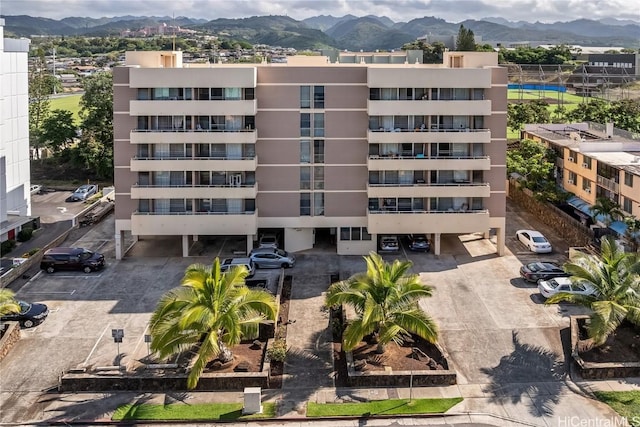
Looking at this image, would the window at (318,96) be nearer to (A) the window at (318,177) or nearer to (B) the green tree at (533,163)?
(A) the window at (318,177)

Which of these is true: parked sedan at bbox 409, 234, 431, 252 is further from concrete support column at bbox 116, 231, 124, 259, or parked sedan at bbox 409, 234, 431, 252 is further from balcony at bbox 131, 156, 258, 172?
concrete support column at bbox 116, 231, 124, 259

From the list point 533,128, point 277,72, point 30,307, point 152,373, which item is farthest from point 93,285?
point 533,128

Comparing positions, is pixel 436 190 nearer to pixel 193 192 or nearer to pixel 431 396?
pixel 193 192

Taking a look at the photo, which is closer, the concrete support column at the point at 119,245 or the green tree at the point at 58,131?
the concrete support column at the point at 119,245

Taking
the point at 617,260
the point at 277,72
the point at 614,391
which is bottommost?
the point at 614,391

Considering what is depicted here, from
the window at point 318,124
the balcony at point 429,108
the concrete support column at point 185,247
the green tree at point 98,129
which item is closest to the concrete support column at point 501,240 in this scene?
the balcony at point 429,108

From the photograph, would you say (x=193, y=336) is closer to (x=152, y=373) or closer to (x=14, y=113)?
(x=152, y=373)

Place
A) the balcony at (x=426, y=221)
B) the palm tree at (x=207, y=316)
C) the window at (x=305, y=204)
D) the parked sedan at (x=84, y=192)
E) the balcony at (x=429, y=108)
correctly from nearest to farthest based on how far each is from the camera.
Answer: the palm tree at (x=207, y=316) → the balcony at (x=429, y=108) → the balcony at (x=426, y=221) → the window at (x=305, y=204) → the parked sedan at (x=84, y=192)
